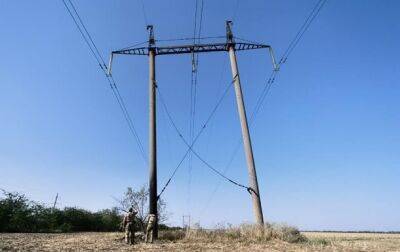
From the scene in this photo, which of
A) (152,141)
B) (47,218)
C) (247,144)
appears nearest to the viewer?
(247,144)

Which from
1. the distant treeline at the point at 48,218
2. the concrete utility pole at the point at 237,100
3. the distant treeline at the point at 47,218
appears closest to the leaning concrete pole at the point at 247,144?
the concrete utility pole at the point at 237,100

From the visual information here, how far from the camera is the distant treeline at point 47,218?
35719mm

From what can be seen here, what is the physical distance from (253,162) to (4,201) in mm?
26589

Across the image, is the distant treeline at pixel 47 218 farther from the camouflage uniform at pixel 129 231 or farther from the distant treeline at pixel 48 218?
the camouflage uniform at pixel 129 231

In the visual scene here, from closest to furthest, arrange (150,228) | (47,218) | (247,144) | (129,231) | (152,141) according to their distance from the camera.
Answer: (129,231) → (150,228) → (247,144) → (152,141) → (47,218)

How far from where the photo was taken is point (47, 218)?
40344 mm

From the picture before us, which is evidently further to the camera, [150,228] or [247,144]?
[247,144]

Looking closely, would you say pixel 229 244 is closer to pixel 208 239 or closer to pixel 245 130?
pixel 208 239

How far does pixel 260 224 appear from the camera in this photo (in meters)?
18.4

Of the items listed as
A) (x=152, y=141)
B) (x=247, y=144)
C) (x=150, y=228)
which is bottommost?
(x=150, y=228)

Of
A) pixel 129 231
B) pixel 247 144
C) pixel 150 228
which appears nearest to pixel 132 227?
pixel 129 231

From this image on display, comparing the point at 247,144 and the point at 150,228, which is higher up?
the point at 247,144

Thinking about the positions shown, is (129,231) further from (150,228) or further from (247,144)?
(247,144)

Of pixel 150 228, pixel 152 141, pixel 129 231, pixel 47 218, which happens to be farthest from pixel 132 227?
pixel 47 218
